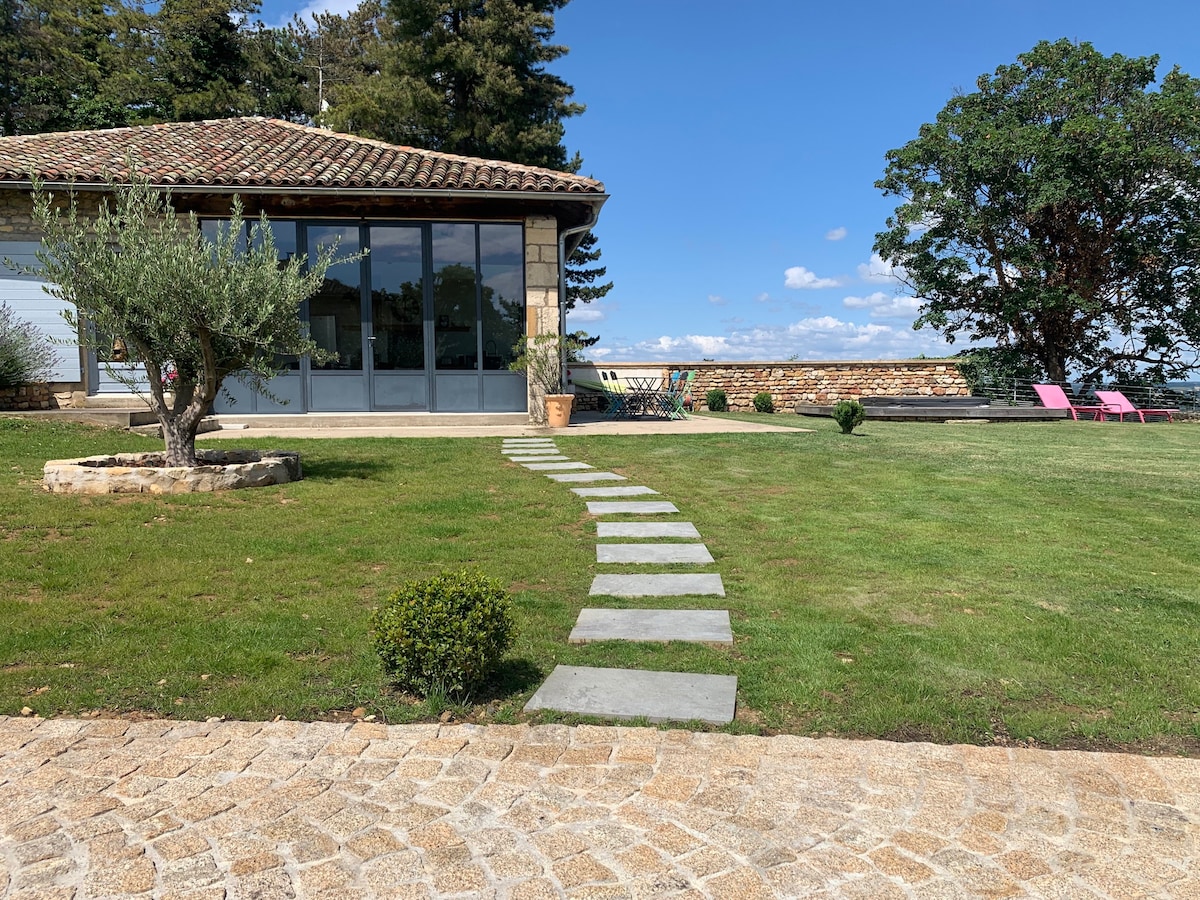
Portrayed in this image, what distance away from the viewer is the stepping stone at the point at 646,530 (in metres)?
5.35

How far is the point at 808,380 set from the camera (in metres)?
21.2

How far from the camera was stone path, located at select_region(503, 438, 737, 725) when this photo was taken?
285cm

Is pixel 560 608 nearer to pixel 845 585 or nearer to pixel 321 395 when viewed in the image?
pixel 845 585

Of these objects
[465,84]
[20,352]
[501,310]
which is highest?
[465,84]

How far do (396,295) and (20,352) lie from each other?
5.16m

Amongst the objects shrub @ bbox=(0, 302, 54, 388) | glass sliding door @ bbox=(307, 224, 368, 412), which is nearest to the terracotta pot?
glass sliding door @ bbox=(307, 224, 368, 412)

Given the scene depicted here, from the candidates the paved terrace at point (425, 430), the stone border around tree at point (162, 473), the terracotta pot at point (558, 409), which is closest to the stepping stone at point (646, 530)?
the stone border around tree at point (162, 473)

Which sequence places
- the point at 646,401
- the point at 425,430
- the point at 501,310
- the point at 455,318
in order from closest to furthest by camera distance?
the point at 425,430 → the point at 455,318 → the point at 501,310 → the point at 646,401

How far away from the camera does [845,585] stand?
14.2ft

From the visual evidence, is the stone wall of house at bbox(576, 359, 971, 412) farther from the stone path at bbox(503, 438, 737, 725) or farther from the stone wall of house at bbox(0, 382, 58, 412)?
the stone path at bbox(503, 438, 737, 725)

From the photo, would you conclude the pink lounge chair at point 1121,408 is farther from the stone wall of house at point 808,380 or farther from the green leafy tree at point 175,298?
the green leafy tree at point 175,298

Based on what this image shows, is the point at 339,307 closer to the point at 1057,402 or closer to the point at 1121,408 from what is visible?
the point at 1057,402

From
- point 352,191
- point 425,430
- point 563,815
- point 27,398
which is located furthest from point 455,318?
point 563,815

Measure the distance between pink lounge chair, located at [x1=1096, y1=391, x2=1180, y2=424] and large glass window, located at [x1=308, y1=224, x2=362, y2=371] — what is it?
56.1ft
